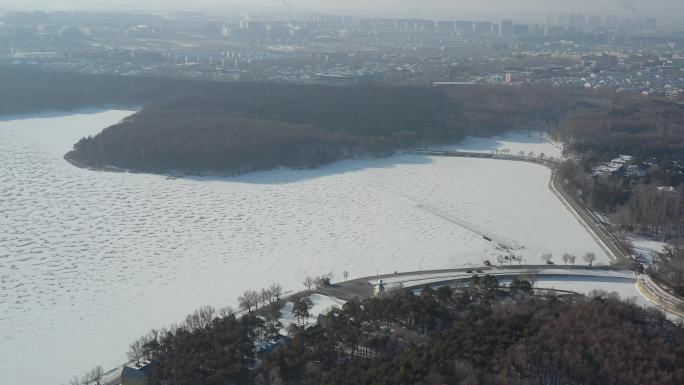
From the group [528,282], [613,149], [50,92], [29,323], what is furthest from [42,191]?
[613,149]

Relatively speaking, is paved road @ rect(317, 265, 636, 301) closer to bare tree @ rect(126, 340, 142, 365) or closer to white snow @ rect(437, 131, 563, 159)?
bare tree @ rect(126, 340, 142, 365)

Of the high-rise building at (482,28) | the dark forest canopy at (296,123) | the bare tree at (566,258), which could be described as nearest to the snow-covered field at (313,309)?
the bare tree at (566,258)

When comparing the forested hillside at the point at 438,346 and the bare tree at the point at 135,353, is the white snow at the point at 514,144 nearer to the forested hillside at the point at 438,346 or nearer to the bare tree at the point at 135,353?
the forested hillside at the point at 438,346

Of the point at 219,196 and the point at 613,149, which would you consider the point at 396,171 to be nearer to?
the point at 219,196

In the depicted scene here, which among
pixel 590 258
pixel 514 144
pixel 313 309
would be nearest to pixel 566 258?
pixel 590 258

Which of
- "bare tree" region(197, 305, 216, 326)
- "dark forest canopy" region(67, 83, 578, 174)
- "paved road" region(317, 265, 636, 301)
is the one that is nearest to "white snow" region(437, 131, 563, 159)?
"dark forest canopy" region(67, 83, 578, 174)
